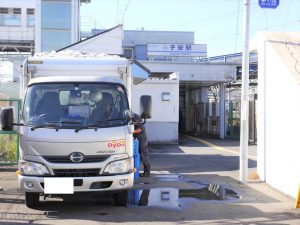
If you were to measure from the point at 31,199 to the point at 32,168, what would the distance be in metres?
0.95

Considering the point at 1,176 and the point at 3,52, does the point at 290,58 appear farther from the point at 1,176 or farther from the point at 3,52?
the point at 3,52

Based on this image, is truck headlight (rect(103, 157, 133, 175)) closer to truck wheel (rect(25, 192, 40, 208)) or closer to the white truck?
the white truck

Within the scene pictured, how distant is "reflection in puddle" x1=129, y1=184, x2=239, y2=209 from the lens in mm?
10055

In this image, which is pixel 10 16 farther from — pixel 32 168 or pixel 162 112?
pixel 32 168

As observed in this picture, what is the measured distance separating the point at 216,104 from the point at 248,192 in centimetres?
2163

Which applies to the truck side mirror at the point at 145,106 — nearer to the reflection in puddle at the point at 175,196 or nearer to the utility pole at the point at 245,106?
the reflection in puddle at the point at 175,196

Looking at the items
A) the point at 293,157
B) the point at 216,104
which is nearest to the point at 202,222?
the point at 293,157

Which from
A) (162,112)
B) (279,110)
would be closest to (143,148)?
(279,110)

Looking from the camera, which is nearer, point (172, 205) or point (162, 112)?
point (172, 205)

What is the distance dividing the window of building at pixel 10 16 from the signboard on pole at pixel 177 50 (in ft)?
44.5

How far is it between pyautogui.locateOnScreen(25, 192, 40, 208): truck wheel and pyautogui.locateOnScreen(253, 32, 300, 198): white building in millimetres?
5137

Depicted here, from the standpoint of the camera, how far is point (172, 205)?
9.90m

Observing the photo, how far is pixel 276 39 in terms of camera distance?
43.6 ft

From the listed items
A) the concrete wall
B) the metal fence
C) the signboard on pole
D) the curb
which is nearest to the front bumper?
the curb
